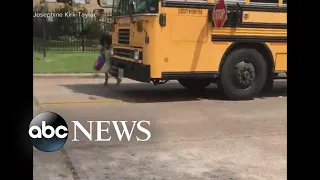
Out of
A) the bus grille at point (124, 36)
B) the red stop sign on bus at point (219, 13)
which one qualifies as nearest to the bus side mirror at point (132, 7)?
the bus grille at point (124, 36)

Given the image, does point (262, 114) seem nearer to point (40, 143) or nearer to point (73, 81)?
point (40, 143)

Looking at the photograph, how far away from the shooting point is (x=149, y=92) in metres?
9.27

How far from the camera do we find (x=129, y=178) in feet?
13.3

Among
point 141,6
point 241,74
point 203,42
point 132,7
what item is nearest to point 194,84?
point 241,74

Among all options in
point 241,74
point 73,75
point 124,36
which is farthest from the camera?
point 73,75

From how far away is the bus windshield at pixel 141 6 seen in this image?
24.3 ft

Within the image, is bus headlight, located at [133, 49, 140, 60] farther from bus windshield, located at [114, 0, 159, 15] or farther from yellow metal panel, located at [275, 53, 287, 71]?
yellow metal panel, located at [275, 53, 287, 71]

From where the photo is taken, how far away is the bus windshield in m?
7.41

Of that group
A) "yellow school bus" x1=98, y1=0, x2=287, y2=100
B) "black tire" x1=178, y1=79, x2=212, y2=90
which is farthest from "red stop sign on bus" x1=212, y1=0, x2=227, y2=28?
"black tire" x1=178, y1=79, x2=212, y2=90

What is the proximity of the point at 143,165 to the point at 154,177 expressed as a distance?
14.3 inches

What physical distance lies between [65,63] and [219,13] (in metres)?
7.49

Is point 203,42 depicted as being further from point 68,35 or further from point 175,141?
point 68,35

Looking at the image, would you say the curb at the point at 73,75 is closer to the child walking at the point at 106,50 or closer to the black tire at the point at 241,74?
the child walking at the point at 106,50
